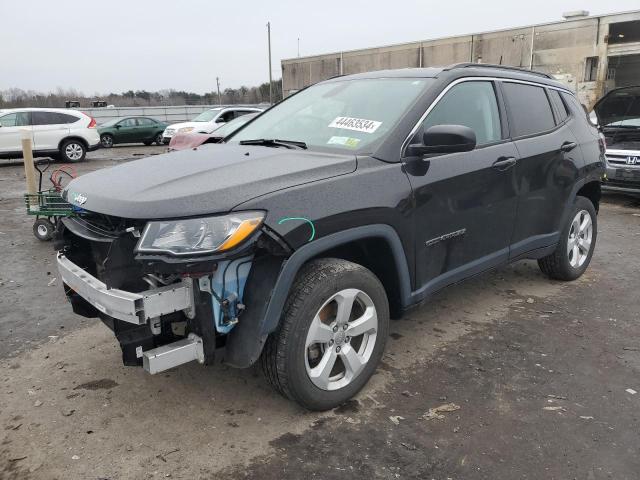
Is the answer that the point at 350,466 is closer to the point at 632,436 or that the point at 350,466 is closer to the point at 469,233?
the point at 632,436

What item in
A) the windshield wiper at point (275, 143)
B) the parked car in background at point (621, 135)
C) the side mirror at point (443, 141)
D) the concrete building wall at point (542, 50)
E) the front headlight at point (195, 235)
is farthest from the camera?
the concrete building wall at point (542, 50)

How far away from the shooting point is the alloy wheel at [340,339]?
8.80 feet

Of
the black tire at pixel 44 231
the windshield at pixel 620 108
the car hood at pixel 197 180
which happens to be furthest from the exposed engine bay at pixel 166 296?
the windshield at pixel 620 108

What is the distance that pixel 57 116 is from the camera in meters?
16.5

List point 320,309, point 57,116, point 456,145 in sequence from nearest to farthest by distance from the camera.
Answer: point 320,309
point 456,145
point 57,116

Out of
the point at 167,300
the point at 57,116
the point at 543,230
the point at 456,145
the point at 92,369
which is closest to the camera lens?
the point at 167,300

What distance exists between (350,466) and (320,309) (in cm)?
72

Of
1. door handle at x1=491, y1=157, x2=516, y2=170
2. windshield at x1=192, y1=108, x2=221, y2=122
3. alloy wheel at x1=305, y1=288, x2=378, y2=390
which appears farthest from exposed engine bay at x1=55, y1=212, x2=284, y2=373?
windshield at x1=192, y1=108, x2=221, y2=122

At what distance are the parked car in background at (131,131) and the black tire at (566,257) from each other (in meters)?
21.6

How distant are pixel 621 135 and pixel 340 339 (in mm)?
8159

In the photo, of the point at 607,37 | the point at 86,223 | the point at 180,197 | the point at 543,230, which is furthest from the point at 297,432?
the point at 607,37

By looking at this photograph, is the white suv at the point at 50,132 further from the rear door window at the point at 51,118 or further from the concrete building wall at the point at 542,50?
the concrete building wall at the point at 542,50

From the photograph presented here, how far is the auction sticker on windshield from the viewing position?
3.15m

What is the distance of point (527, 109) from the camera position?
410cm
